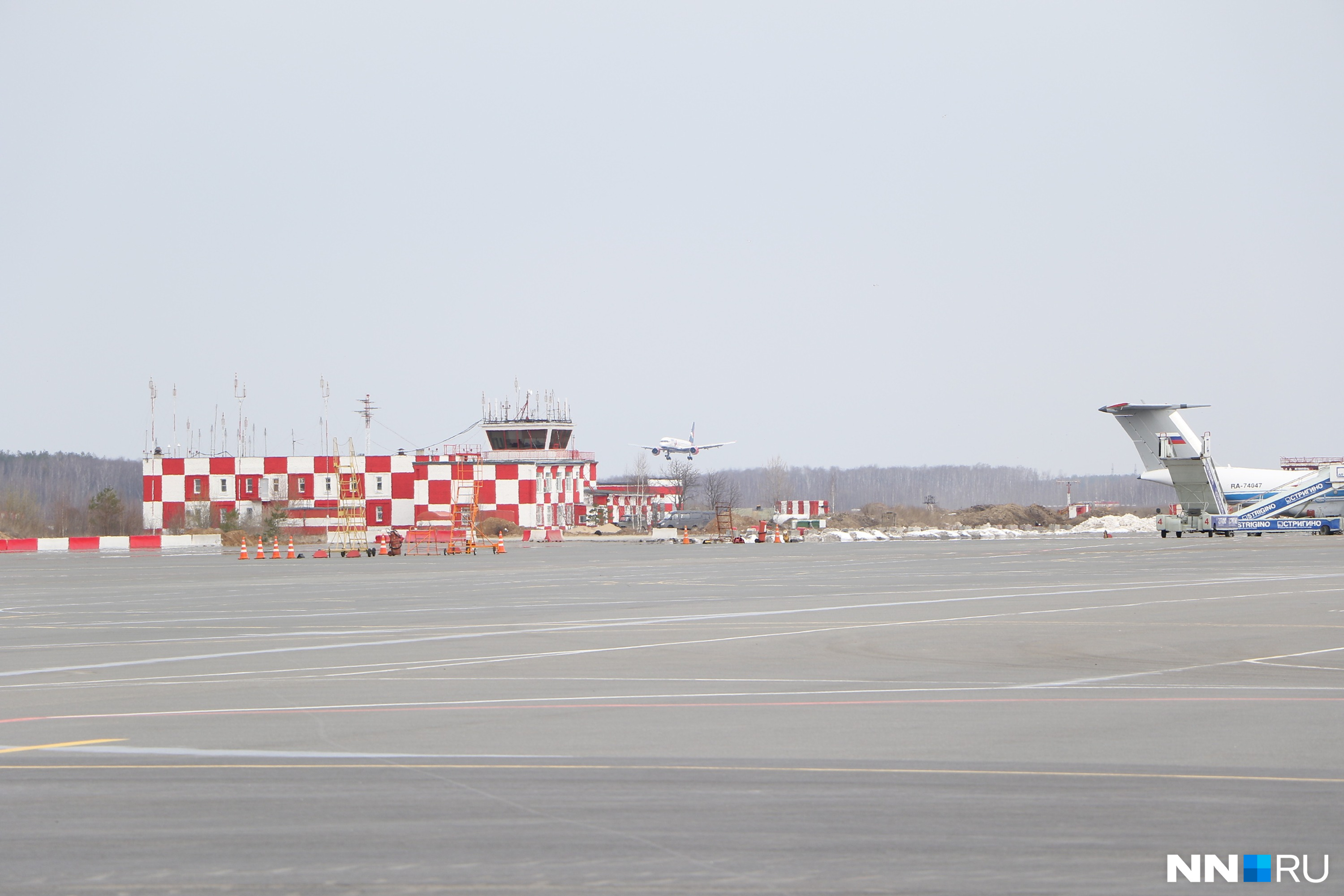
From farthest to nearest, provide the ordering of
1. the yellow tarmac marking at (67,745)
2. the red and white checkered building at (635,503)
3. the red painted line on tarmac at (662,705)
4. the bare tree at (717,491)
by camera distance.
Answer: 1. the bare tree at (717,491)
2. the red and white checkered building at (635,503)
3. the red painted line on tarmac at (662,705)
4. the yellow tarmac marking at (67,745)

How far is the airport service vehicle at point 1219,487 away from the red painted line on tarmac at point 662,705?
5465 centimetres

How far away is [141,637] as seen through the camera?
58.5 ft

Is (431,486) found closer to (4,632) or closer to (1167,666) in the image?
(4,632)

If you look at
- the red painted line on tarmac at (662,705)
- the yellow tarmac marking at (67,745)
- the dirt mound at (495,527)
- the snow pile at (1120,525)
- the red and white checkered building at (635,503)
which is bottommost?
the snow pile at (1120,525)

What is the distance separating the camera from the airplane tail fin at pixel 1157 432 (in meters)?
63.5

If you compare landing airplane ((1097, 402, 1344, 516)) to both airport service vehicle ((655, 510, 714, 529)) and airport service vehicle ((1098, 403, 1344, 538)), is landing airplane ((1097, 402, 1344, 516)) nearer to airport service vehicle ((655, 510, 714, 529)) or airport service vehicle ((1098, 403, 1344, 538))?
airport service vehicle ((1098, 403, 1344, 538))

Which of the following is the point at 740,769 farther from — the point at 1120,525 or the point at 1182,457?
the point at 1120,525

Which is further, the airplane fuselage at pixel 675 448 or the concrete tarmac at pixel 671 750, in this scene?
the airplane fuselage at pixel 675 448

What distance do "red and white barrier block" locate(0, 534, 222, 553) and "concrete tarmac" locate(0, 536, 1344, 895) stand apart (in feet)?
185

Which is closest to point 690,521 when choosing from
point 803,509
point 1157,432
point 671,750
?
point 803,509

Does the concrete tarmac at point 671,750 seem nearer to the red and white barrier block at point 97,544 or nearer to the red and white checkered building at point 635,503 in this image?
the red and white barrier block at point 97,544

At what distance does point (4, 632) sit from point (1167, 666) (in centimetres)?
1686

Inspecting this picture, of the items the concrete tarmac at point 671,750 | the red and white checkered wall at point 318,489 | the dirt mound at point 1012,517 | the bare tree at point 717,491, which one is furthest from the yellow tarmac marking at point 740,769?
the bare tree at point 717,491

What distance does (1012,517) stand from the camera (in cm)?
10844
